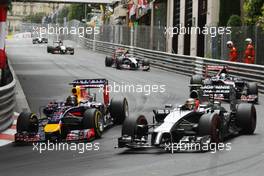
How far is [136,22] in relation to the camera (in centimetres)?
6956

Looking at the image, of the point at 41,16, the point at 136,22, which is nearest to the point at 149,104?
the point at 136,22

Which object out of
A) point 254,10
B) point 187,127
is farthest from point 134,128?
point 254,10

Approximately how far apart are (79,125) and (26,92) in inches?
388

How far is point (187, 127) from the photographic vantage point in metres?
11.8

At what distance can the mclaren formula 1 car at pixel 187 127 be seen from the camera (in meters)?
11.1

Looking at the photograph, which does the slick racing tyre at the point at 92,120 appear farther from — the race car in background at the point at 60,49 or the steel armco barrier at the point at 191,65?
the race car in background at the point at 60,49

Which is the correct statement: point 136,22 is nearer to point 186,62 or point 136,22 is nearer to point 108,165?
point 186,62

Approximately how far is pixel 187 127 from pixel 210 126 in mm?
745

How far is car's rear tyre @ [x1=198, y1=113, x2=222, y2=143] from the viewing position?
36.6ft

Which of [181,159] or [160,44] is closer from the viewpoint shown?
[181,159]

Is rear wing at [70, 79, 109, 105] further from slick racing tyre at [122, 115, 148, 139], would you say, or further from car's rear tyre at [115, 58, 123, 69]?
car's rear tyre at [115, 58, 123, 69]

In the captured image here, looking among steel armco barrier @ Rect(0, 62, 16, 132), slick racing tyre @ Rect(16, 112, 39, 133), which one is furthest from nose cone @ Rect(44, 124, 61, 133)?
steel armco barrier @ Rect(0, 62, 16, 132)

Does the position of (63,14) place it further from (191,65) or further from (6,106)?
(6,106)

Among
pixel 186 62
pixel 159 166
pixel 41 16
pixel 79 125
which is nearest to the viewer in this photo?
pixel 159 166
